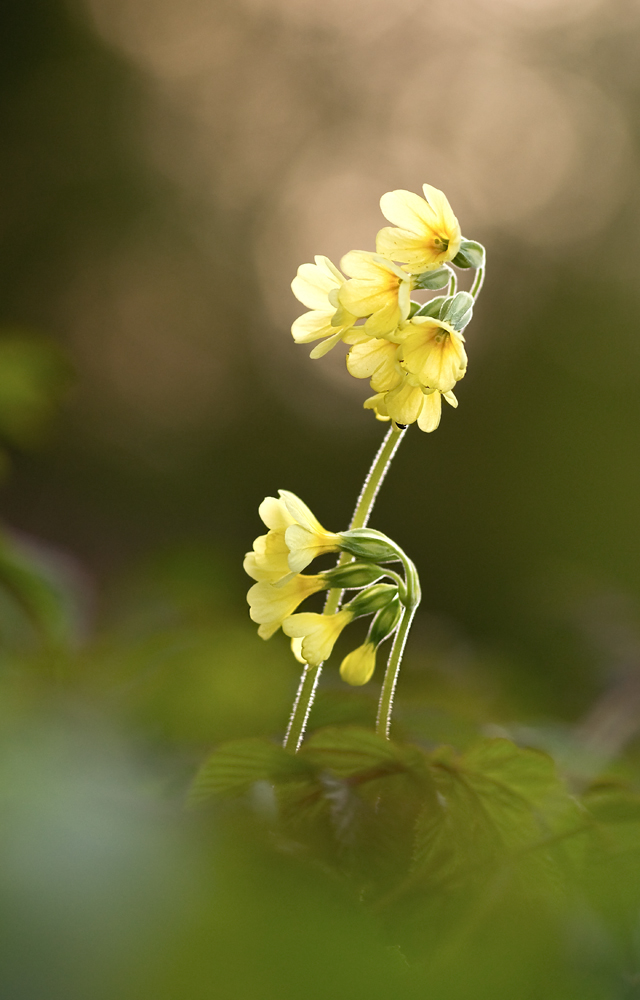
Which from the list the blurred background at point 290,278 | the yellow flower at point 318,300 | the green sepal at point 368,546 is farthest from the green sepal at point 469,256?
the blurred background at point 290,278

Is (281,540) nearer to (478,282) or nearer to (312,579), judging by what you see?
(312,579)

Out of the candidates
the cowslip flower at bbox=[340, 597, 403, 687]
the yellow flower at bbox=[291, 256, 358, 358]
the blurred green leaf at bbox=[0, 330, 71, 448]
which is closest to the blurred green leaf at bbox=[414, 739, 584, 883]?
the cowslip flower at bbox=[340, 597, 403, 687]

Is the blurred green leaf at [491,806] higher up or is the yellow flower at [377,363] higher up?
the yellow flower at [377,363]

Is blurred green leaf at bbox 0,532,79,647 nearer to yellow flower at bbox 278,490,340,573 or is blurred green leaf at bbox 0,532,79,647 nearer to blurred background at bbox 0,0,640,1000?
yellow flower at bbox 278,490,340,573

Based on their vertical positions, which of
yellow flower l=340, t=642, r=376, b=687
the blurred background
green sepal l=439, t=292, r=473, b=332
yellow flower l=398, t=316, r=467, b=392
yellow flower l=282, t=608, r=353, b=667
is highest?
Result: the blurred background

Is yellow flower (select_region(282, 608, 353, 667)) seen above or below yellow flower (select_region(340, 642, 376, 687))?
above

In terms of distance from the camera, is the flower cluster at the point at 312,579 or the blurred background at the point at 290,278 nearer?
the flower cluster at the point at 312,579

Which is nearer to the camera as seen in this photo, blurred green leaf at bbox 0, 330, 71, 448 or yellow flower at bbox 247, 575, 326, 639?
yellow flower at bbox 247, 575, 326, 639

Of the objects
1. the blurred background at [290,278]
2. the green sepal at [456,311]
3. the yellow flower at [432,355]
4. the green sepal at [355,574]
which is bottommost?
the green sepal at [355,574]

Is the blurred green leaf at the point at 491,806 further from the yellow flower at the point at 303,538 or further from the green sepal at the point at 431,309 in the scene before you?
the green sepal at the point at 431,309
